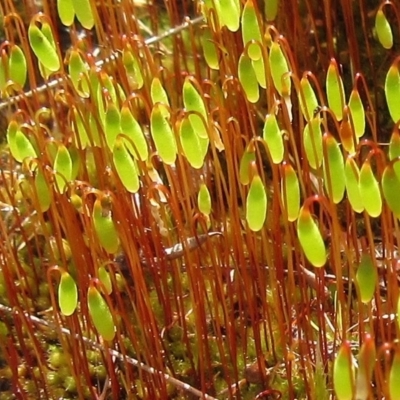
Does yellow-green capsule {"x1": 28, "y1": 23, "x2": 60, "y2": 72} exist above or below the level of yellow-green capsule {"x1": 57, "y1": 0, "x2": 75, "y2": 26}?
below

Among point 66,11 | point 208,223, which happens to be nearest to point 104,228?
point 208,223

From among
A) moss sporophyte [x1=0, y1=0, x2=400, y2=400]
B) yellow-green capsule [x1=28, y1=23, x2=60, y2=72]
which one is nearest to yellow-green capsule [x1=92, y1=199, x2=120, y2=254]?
moss sporophyte [x1=0, y1=0, x2=400, y2=400]

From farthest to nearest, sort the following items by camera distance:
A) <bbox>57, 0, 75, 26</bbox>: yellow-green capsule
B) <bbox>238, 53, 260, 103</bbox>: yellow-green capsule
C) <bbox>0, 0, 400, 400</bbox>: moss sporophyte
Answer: <bbox>57, 0, 75, 26</bbox>: yellow-green capsule → <bbox>238, 53, 260, 103</bbox>: yellow-green capsule → <bbox>0, 0, 400, 400</bbox>: moss sporophyte

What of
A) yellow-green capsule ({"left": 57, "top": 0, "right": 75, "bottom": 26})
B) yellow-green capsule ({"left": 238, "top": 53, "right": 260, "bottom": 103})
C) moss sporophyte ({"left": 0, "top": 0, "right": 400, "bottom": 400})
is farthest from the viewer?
yellow-green capsule ({"left": 57, "top": 0, "right": 75, "bottom": 26})

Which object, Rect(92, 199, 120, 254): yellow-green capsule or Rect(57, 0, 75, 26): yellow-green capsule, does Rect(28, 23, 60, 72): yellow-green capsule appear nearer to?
Rect(57, 0, 75, 26): yellow-green capsule

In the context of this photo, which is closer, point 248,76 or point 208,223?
point 248,76

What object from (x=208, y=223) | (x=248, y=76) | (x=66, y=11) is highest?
(x=66, y=11)

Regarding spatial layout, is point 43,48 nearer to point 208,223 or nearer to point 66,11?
point 66,11

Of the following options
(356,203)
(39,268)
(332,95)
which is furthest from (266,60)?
(39,268)

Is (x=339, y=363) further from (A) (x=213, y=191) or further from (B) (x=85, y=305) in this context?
(A) (x=213, y=191)

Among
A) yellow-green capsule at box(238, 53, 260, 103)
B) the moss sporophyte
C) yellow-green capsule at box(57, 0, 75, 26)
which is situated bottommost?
the moss sporophyte

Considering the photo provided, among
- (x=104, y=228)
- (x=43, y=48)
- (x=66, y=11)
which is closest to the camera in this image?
(x=104, y=228)
